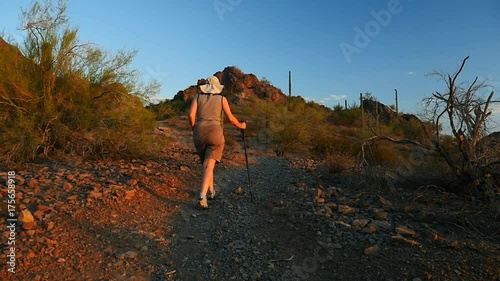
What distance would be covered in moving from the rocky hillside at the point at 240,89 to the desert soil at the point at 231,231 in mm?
20754

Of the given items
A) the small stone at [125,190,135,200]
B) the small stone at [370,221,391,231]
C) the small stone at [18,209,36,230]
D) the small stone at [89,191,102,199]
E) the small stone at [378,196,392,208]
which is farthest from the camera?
the small stone at [378,196,392,208]

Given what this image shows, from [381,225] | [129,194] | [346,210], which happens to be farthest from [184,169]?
[381,225]

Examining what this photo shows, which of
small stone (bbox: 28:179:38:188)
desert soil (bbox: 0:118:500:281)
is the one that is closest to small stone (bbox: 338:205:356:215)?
desert soil (bbox: 0:118:500:281)

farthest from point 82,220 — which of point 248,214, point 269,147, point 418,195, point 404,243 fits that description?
point 269,147

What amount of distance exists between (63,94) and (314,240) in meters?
6.09

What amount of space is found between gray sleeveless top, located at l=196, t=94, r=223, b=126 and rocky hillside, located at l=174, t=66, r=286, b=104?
2106cm

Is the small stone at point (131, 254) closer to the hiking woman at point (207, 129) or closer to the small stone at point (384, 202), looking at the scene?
the hiking woman at point (207, 129)

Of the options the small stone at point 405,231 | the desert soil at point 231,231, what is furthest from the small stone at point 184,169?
the small stone at point 405,231

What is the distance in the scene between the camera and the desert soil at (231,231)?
3.95 meters

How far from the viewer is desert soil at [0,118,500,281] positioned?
3.95 meters

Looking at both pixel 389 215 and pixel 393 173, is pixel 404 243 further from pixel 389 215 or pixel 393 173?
pixel 393 173

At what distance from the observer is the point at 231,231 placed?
16.9 feet

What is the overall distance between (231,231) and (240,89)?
24.8 m

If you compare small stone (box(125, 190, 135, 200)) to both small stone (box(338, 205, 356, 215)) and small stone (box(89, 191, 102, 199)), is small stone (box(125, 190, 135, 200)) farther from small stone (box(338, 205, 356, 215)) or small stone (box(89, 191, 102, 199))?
small stone (box(338, 205, 356, 215))
